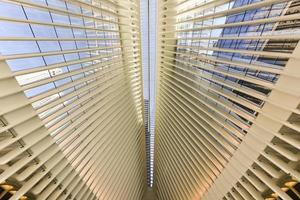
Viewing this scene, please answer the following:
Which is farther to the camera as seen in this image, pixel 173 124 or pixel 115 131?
pixel 173 124

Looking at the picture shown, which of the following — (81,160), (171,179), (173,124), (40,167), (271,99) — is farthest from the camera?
(171,179)

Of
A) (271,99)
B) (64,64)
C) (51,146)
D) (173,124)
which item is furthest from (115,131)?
(271,99)

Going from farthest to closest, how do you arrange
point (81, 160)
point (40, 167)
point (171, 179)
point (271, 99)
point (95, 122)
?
point (171, 179) < point (95, 122) < point (81, 160) < point (40, 167) < point (271, 99)

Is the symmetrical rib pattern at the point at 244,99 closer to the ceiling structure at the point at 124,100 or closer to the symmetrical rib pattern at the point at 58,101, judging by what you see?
the ceiling structure at the point at 124,100

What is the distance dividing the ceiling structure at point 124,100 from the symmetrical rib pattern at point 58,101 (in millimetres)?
30

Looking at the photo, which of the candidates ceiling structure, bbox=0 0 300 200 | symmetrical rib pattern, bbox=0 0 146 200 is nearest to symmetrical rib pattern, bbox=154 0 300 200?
ceiling structure, bbox=0 0 300 200

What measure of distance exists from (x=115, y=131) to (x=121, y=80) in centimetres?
273

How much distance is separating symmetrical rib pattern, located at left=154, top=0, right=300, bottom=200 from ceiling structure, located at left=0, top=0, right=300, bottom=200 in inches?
1.3

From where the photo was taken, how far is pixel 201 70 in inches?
310

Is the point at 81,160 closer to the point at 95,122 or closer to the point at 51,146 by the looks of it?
the point at 95,122

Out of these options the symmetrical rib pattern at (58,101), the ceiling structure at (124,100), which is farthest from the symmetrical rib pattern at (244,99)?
the symmetrical rib pattern at (58,101)

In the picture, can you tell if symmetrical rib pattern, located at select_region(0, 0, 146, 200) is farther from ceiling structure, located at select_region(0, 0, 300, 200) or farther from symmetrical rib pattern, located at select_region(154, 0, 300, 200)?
symmetrical rib pattern, located at select_region(154, 0, 300, 200)

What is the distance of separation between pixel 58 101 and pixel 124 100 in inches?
235

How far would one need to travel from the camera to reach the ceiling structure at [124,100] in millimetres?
4086
